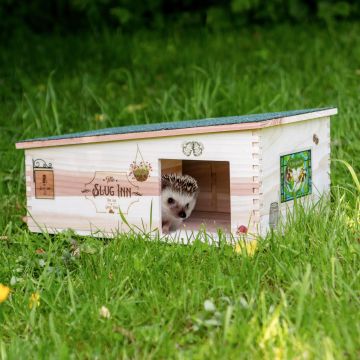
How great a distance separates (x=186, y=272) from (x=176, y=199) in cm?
87

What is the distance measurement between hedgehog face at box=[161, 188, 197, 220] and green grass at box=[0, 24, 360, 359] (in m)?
0.36

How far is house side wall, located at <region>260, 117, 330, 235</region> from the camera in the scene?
343cm

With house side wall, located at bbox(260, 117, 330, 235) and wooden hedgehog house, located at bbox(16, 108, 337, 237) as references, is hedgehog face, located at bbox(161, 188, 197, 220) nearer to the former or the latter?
wooden hedgehog house, located at bbox(16, 108, 337, 237)

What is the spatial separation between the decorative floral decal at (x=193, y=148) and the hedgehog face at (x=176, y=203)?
0.43m

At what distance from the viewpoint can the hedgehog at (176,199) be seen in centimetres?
392

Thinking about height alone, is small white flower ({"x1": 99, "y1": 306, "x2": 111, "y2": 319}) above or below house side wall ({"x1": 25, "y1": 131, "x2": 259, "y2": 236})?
below

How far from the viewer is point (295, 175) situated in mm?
3678

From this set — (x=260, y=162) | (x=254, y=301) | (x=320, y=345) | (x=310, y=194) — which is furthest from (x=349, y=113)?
(x=320, y=345)

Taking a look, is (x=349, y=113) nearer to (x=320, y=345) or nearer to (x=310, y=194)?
(x=310, y=194)

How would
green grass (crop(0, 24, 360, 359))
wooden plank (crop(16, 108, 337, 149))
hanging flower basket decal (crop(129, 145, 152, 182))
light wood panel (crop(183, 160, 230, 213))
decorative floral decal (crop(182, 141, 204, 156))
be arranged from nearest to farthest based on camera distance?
green grass (crop(0, 24, 360, 359)) < wooden plank (crop(16, 108, 337, 149)) < decorative floral decal (crop(182, 141, 204, 156)) < hanging flower basket decal (crop(129, 145, 152, 182)) < light wood panel (crop(183, 160, 230, 213))

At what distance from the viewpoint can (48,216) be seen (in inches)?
155

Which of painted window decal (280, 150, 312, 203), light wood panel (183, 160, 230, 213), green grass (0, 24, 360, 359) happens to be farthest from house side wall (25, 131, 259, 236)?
light wood panel (183, 160, 230, 213)

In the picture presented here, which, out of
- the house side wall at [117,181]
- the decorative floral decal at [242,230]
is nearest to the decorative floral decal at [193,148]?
the house side wall at [117,181]

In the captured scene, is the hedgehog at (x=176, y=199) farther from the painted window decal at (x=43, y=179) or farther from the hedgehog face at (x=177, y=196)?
the painted window decal at (x=43, y=179)
